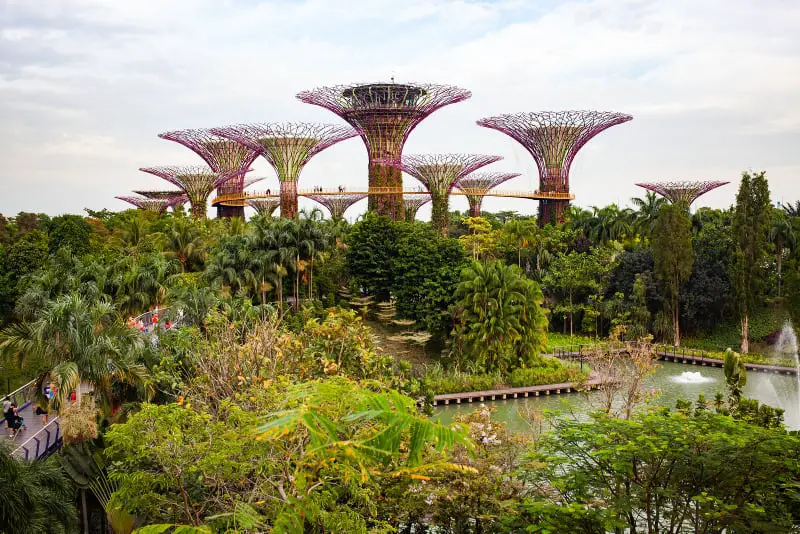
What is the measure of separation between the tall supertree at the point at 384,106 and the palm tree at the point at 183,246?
41.3 ft

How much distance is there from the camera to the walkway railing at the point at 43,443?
13164mm

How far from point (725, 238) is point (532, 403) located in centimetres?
1476

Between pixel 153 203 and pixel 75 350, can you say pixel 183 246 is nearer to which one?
pixel 75 350

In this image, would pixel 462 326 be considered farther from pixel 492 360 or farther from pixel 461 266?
pixel 461 266

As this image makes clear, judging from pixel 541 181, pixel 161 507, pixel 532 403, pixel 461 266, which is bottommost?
pixel 532 403

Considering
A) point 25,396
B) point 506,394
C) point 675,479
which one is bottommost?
point 506,394

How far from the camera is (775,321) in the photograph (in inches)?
1344

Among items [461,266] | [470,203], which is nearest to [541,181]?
[470,203]

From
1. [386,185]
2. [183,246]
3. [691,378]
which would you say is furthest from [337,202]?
[691,378]

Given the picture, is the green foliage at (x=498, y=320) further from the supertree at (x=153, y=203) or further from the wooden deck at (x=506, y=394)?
the supertree at (x=153, y=203)

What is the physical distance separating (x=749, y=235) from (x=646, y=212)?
30.9 ft

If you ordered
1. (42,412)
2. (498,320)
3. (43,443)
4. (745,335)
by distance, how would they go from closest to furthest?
(43,443)
(42,412)
(498,320)
(745,335)

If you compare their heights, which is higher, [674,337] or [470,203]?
[470,203]

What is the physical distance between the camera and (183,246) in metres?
36.2
